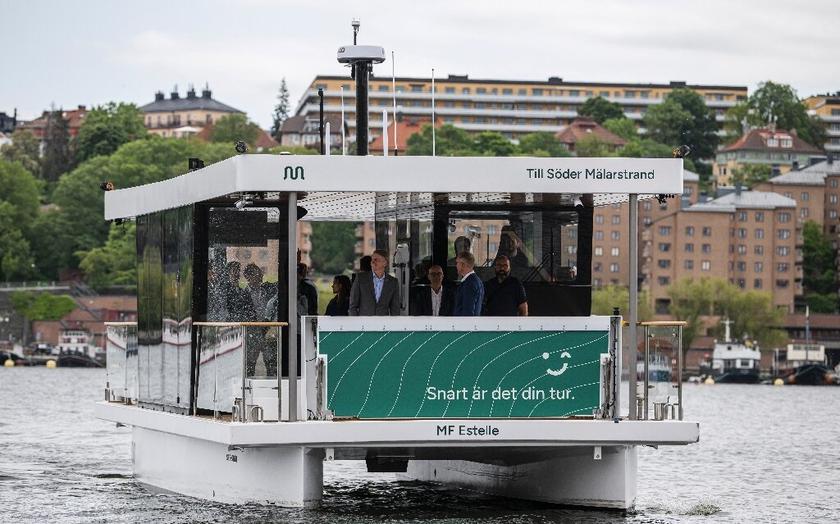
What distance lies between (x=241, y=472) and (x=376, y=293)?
2195mm

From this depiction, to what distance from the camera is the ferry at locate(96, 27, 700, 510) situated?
1819 centimetres

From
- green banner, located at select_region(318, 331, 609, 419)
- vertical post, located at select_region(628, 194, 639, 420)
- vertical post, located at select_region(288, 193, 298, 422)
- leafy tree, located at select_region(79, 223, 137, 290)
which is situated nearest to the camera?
vertical post, located at select_region(288, 193, 298, 422)

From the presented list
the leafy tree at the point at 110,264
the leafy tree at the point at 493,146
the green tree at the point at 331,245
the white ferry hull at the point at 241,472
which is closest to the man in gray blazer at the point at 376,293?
the white ferry hull at the point at 241,472

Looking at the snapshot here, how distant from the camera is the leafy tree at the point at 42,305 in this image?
153 m

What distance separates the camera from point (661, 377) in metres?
19.2

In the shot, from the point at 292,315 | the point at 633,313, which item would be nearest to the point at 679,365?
the point at 633,313

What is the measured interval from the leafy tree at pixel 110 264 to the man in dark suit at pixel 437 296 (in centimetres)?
13220

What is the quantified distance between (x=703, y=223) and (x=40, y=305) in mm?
58700

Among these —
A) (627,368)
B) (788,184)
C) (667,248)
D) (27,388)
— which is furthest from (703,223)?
(627,368)

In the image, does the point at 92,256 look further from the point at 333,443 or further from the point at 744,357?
the point at 333,443

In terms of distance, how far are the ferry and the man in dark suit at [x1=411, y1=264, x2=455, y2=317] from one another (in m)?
0.55

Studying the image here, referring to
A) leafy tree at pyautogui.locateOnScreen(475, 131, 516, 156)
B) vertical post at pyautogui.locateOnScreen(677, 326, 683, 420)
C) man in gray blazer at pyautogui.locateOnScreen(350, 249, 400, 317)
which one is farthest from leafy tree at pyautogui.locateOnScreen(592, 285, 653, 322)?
man in gray blazer at pyautogui.locateOnScreen(350, 249, 400, 317)

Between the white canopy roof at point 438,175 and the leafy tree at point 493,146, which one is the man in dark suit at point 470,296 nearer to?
the white canopy roof at point 438,175

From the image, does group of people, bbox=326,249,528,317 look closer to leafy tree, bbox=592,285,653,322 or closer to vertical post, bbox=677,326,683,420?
vertical post, bbox=677,326,683,420
